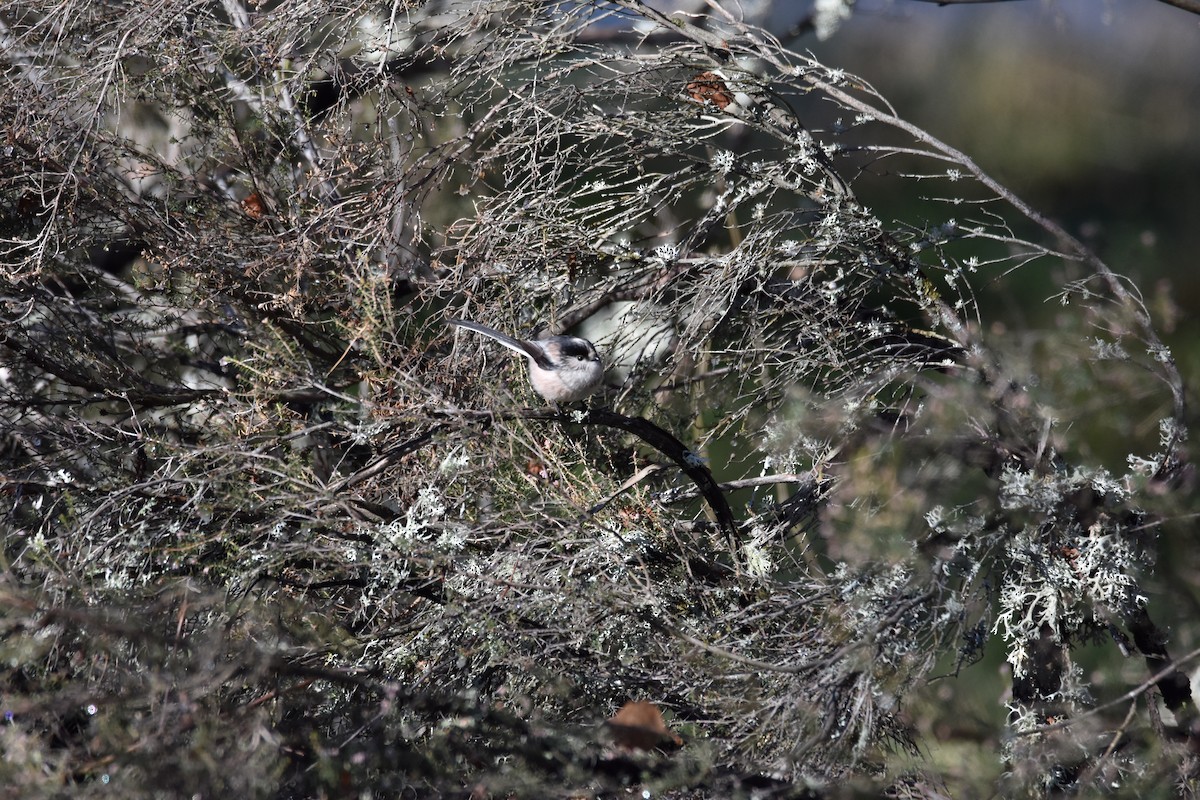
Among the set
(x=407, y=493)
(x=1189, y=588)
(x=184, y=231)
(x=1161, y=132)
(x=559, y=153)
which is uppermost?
(x=559, y=153)

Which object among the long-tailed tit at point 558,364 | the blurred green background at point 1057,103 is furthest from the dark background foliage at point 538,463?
the blurred green background at point 1057,103

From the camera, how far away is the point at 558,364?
2.78 metres

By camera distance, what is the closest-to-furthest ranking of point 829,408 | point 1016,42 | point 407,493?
point 829,408, point 407,493, point 1016,42

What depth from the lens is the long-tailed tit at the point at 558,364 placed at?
274cm

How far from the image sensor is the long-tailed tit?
274cm

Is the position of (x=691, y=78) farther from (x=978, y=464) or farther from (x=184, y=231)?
(x=184, y=231)

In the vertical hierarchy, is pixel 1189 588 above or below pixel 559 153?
below

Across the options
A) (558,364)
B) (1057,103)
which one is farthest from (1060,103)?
(558,364)

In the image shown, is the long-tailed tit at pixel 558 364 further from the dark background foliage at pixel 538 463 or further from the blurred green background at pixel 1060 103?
the blurred green background at pixel 1060 103

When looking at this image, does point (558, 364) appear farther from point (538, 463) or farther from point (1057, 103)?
point (1057, 103)

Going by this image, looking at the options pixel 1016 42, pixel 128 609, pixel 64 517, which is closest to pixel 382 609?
pixel 128 609

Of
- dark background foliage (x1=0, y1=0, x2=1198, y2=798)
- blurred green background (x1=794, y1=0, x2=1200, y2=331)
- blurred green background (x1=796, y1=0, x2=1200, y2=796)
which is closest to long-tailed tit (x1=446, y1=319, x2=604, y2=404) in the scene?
dark background foliage (x1=0, y1=0, x2=1198, y2=798)

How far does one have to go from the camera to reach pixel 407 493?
279 centimetres

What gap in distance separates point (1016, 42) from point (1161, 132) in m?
0.99
